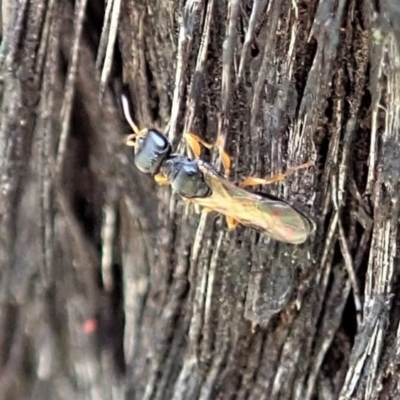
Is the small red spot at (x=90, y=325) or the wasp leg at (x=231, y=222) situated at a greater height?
the wasp leg at (x=231, y=222)

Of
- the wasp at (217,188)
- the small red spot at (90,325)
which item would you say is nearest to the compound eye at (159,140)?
the wasp at (217,188)

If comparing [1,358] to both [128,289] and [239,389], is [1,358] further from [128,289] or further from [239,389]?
[239,389]

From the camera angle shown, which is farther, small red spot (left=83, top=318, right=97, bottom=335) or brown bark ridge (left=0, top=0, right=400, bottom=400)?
small red spot (left=83, top=318, right=97, bottom=335)

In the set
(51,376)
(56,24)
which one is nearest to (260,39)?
(56,24)

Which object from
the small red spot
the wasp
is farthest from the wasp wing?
the small red spot

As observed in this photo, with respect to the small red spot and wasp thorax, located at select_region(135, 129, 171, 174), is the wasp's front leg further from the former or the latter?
the small red spot

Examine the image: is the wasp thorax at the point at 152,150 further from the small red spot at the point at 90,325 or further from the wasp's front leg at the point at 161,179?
the small red spot at the point at 90,325
